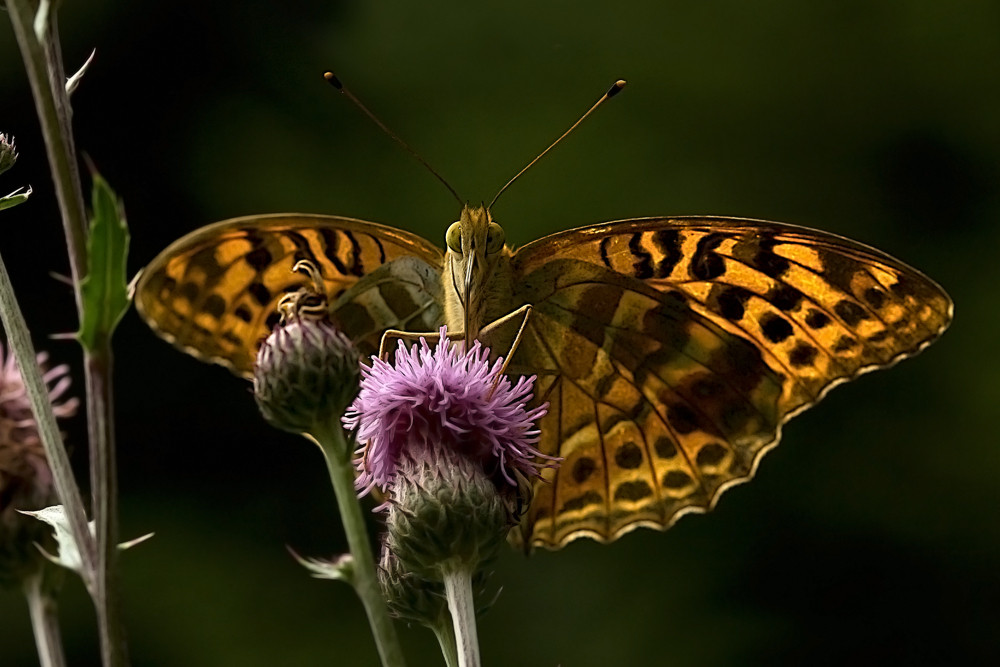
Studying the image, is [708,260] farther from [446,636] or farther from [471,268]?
[446,636]

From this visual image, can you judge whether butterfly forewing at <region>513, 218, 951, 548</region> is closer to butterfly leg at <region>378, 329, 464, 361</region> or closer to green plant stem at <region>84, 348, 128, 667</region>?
butterfly leg at <region>378, 329, 464, 361</region>

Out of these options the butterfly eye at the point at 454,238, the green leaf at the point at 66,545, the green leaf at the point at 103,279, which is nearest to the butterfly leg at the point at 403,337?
the butterfly eye at the point at 454,238

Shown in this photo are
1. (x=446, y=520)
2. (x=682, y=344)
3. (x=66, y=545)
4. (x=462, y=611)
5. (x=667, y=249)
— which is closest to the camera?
(x=66, y=545)

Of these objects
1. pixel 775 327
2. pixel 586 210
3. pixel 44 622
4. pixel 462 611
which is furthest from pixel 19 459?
pixel 586 210

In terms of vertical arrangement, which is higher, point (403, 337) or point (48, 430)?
point (48, 430)

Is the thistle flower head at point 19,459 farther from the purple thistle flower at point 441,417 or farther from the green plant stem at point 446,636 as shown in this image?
the green plant stem at point 446,636

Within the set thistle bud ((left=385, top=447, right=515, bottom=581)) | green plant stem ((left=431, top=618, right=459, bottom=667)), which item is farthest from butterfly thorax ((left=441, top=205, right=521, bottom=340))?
green plant stem ((left=431, top=618, right=459, bottom=667))
